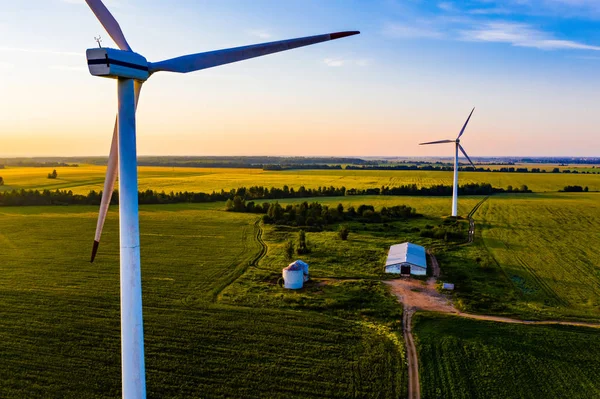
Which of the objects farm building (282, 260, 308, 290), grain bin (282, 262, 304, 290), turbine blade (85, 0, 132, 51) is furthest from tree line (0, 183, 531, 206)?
turbine blade (85, 0, 132, 51)

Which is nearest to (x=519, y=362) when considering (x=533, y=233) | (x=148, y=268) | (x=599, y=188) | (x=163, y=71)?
(x=163, y=71)

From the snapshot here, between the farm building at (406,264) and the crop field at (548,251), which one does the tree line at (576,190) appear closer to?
the crop field at (548,251)

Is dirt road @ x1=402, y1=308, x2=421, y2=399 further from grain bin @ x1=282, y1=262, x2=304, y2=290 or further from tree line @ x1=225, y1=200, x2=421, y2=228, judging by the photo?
tree line @ x1=225, y1=200, x2=421, y2=228

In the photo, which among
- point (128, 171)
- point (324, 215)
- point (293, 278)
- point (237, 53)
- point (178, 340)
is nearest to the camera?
point (128, 171)

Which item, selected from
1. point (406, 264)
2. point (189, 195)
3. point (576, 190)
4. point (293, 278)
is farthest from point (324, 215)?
point (576, 190)

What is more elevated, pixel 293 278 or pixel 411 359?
pixel 293 278

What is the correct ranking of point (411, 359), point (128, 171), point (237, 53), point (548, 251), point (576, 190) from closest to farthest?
point (128, 171)
point (237, 53)
point (411, 359)
point (548, 251)
point (576, 190)

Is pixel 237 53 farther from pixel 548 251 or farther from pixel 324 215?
pixel 324 215

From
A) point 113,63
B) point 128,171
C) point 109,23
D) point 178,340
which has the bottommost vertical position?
point 178,340
